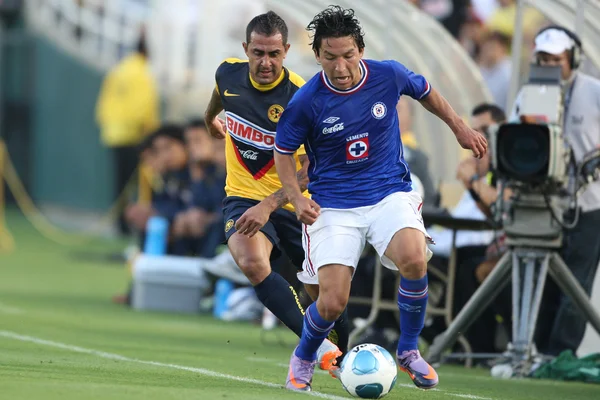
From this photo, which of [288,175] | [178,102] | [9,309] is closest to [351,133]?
[288,175]

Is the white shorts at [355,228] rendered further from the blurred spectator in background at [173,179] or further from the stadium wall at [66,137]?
the stadium wall at [66,137]

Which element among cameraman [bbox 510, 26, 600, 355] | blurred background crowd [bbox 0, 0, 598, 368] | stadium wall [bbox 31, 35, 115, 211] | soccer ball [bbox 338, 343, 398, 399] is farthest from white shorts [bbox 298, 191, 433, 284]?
stadium wall [bbox 31, 35, 115, 211]

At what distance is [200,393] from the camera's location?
7441 millimetres

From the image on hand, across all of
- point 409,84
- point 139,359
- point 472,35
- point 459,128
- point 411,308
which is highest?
point 472,35

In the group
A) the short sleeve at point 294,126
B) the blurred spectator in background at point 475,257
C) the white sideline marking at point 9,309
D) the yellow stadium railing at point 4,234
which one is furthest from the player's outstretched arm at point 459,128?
the yellow stadium railing at point 4,234

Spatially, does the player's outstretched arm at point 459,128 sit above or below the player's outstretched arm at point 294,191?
above

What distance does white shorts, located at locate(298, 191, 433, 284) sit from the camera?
802 cm

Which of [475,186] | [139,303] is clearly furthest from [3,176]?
[475,186]

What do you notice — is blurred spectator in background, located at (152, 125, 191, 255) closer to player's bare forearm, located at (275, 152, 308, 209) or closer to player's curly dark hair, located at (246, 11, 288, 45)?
player's curly dark hair, located at (246, 11, 288, 45)

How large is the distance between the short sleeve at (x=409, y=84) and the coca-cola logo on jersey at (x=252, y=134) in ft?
4.50

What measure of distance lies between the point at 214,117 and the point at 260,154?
21.0 inches

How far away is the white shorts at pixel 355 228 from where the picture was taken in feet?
26.3

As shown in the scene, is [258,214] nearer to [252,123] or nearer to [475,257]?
[252,123]

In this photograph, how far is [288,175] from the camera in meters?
8.07
